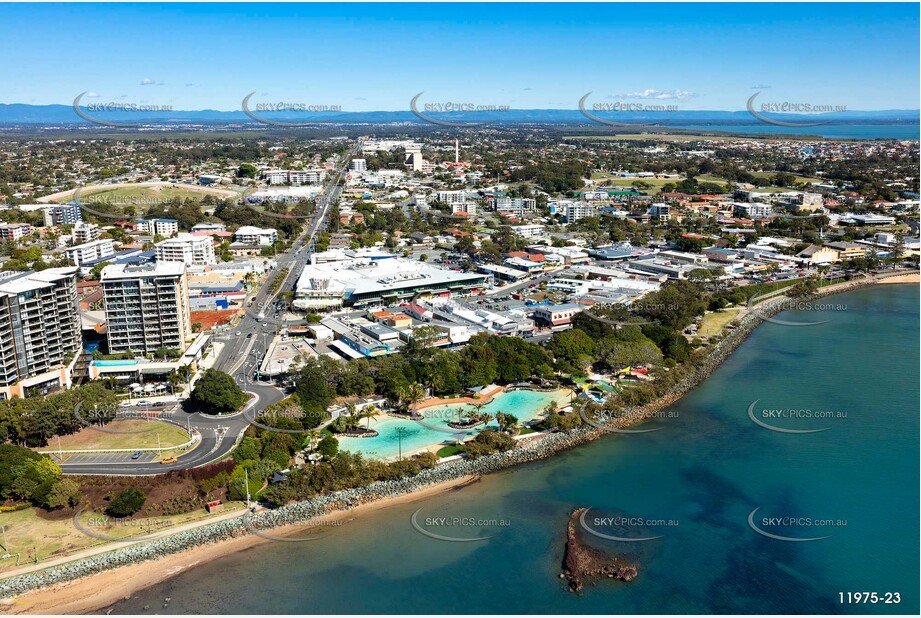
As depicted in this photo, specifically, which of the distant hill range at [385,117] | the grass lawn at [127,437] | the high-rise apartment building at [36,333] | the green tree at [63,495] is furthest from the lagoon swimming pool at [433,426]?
the distant hill range at [385,117]

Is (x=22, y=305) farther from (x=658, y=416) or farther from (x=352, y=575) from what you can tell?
(x=658, y=416)

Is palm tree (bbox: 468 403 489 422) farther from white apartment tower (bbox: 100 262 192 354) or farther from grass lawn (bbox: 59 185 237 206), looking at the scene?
grass lawn (bbox: 59 185 237 206)

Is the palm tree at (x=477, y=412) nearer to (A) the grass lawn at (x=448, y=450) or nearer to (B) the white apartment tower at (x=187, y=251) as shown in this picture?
(A) the grass lawn at (x=448, y=450)

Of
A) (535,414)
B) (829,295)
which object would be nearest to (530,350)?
(535,414)

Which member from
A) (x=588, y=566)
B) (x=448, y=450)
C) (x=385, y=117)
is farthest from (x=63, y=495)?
(x=385, y=117)

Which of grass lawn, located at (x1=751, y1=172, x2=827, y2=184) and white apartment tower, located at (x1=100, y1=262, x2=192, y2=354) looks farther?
grass lawn, located at (x1=751, y1=172, x2=827, y2=184)

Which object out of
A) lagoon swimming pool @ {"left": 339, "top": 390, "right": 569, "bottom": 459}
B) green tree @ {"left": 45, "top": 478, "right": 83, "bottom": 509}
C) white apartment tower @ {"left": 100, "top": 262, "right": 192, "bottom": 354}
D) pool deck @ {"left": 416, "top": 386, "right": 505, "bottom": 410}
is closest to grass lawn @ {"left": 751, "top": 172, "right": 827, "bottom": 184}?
lagoon swimming pool @ {"left": 339, "top": 390, "right": 569, "bottom": 459}

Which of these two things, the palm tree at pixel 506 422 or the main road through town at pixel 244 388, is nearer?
the main road through town at pixel 244 388
